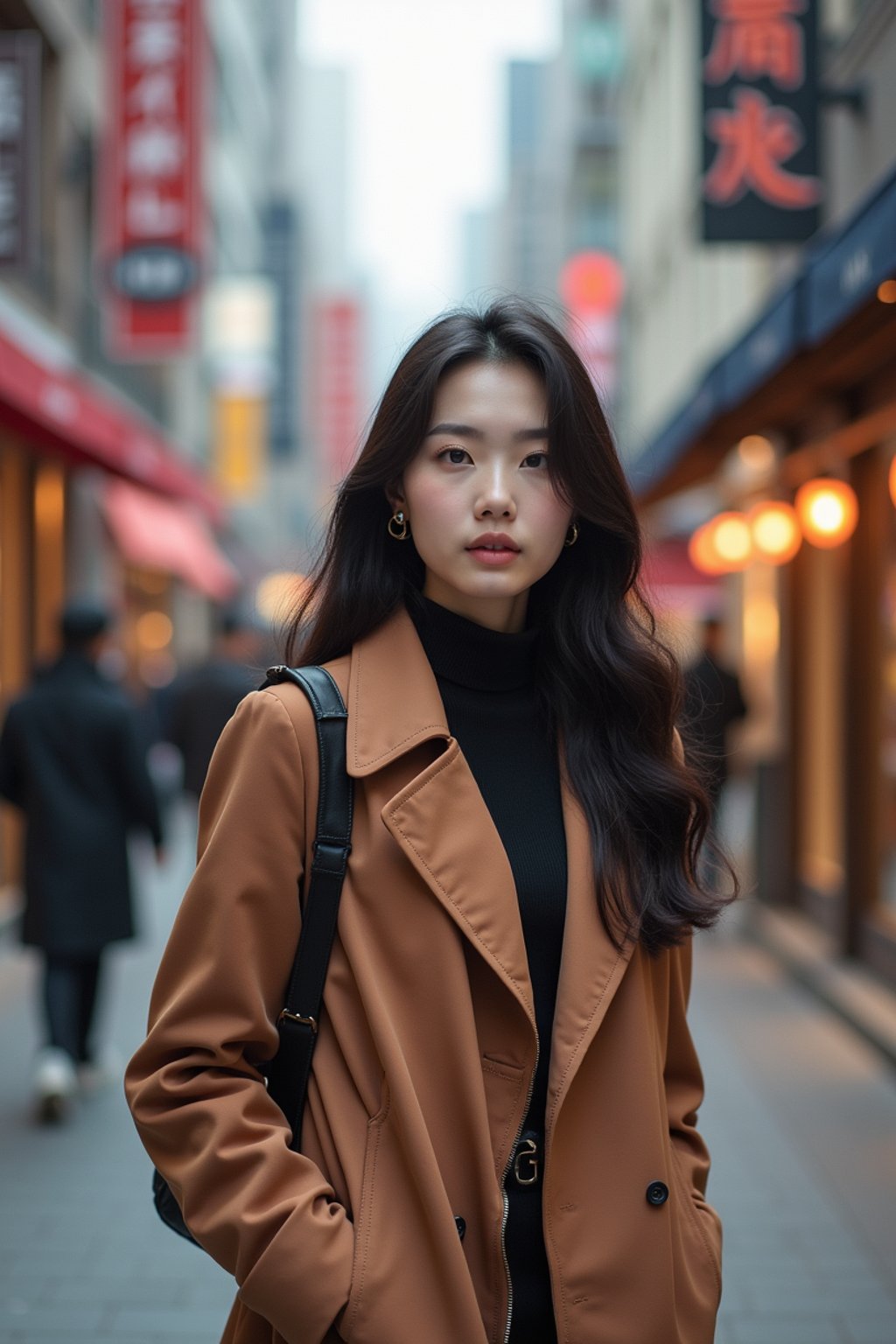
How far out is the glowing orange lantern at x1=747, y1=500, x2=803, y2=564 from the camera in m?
9.99

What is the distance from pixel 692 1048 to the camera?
2293 millimetres

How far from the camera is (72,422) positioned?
32.5ft

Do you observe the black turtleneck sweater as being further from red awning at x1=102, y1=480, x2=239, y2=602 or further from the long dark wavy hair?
red awning at x1=102, y1=480, x2=239, y2=602

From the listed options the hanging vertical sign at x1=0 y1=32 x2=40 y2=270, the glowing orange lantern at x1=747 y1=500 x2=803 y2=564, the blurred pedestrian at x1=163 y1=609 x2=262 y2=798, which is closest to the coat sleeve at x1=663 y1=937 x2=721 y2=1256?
the blurred pedestrian at x1=163 y1=609 x2=262 y2=798

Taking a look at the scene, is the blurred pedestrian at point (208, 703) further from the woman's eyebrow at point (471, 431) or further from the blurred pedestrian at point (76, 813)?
the woman's eyebrow at point (471, 431)

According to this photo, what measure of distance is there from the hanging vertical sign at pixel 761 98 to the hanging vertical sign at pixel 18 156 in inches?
170

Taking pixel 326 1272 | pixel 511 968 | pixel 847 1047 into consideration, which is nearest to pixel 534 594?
pixel 511 968

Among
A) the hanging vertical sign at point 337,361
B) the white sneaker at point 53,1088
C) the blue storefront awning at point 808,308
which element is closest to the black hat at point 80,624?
the white sneaker at point 53,1088

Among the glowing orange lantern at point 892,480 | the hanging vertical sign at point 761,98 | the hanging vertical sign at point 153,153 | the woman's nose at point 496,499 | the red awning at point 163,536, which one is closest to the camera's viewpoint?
the woman's nose at point 496,499

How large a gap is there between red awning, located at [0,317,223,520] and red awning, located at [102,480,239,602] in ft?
1.13

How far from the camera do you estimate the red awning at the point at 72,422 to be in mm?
8508

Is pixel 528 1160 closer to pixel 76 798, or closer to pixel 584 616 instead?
pixel 584 616

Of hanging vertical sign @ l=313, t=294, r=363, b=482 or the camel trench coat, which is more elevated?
hanging vertical sign @ l=313, t=294, r=363, b=482

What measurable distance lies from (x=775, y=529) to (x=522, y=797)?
818cm
